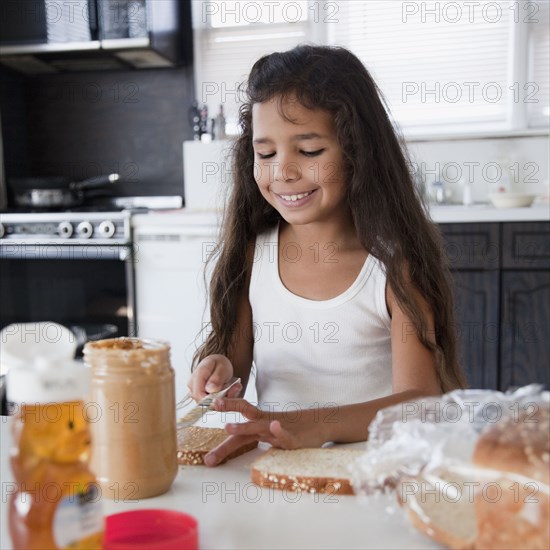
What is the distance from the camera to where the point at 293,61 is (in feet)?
3.99

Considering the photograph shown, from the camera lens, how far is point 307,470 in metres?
0.69

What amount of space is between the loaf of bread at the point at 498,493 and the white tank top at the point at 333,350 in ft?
2.11

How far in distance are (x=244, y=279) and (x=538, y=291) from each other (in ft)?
4.67

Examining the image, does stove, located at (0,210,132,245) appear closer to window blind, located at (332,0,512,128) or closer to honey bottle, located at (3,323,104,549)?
window blind, located at (332,0,512,128)

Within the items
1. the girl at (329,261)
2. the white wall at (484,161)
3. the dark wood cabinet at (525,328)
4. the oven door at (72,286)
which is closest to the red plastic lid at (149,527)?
the girl at (329,261)

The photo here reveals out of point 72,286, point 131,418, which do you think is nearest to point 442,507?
point 131,418

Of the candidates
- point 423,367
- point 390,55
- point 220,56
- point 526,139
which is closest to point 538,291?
point 526,139

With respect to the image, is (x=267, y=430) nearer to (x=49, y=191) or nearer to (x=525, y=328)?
(x=525, y=328)

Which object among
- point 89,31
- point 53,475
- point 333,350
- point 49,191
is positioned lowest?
point 333,350

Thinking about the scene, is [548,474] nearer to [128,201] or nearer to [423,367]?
[423,367]

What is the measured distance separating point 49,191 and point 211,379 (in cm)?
232

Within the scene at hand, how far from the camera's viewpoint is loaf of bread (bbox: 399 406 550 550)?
0.49 metres

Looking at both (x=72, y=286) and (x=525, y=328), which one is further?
(x=72, y=286)

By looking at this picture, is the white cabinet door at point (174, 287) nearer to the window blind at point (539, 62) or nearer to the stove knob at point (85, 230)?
the stove knob at point (85, 230)
